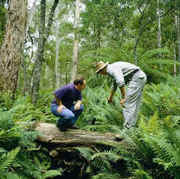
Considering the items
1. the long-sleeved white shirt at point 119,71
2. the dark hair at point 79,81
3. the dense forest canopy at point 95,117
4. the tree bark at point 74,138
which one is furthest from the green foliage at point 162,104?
the dark hair at point 79,81

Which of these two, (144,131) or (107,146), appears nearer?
(144,131)

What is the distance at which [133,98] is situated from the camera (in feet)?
14.5

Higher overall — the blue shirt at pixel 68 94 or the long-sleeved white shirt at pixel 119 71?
the long-sleeved white shirt at pixel 119 71

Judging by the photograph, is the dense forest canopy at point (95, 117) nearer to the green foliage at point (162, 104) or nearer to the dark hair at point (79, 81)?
the green foliage at point (162, 104)

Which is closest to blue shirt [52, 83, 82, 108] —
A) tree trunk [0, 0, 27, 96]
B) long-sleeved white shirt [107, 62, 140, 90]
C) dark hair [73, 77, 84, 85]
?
dark hair [73, 77, 84, 85]

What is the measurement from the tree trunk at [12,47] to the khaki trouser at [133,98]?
Answer: 4006 mm

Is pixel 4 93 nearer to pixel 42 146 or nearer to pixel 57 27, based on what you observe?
pixel 42 146

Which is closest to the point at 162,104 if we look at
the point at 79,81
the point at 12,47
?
the point at 79,81

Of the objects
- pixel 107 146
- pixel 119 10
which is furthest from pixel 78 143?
pixel 119 10

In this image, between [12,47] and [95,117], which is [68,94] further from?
[12,47]

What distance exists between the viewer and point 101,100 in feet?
23.5

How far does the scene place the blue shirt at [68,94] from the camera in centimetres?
410

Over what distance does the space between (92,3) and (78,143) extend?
8.71m

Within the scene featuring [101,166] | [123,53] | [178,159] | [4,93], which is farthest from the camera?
[123,53]
